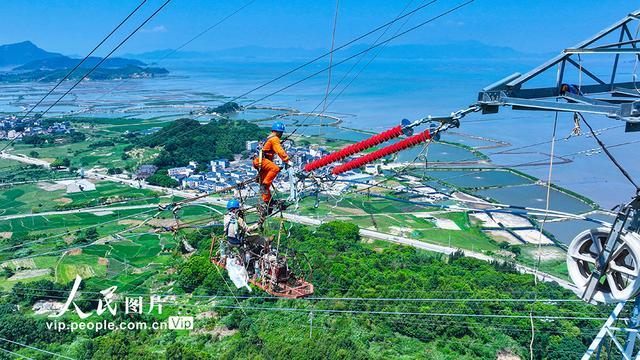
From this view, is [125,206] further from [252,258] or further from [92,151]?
[252,258]

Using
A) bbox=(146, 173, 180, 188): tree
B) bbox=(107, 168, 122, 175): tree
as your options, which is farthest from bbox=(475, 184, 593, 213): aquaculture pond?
bbox=(107, 168, 122, 175): tree

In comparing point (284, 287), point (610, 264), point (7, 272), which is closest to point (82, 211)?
point (7, 272)

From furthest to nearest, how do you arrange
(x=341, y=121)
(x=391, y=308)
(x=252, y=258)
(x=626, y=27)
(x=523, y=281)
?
(x=341, y=121)
(x=523, y=281)
(x=391, y=308)
(x=252, y=258)
(x=626, y=27)

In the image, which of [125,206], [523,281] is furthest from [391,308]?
[125,206]

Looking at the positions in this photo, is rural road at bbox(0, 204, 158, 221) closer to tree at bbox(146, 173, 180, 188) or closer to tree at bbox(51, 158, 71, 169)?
tree at bbox(146, 173, 180, 188)

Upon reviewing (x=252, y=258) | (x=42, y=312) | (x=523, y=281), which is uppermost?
(x=252, y=258)

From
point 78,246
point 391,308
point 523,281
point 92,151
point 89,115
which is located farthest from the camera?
point 89,115

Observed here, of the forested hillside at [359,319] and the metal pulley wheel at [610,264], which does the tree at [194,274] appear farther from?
the metal pulley wheel at [610,264]
